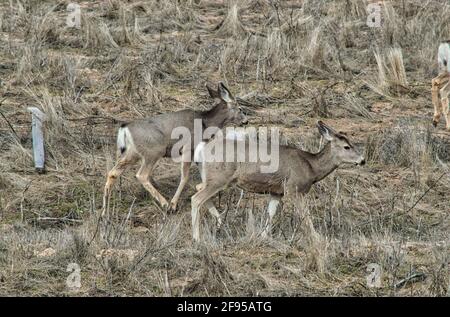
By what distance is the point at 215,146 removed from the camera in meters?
14.5

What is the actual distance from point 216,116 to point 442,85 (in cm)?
318

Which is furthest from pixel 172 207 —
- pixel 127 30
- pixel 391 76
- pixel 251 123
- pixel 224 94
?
pixel 127 30

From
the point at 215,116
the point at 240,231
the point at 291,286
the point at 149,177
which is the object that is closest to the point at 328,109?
the point at 215,116

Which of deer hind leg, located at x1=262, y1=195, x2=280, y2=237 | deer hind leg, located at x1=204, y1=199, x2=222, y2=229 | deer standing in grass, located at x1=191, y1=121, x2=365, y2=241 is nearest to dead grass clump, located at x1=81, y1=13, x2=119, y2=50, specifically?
deer standing in grass, located at x1=191, y1=121, x2=365, y2=241

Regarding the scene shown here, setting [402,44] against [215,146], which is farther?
[402,44]

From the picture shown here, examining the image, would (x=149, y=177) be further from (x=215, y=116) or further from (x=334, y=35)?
(x=334, y=35)

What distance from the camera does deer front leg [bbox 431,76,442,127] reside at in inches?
698

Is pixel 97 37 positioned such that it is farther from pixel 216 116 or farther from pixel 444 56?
pixel 444 56

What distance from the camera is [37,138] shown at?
53.6 feet

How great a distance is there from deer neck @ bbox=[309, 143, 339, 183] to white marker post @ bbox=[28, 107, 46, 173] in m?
3.06

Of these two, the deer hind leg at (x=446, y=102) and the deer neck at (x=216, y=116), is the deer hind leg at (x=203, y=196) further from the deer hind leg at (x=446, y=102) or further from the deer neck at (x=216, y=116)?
the deer hind leg at (x=446, y=102)

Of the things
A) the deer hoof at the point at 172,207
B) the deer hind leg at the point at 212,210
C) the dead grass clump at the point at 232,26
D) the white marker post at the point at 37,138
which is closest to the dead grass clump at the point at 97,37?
the dead grass clump at the point at 232,26

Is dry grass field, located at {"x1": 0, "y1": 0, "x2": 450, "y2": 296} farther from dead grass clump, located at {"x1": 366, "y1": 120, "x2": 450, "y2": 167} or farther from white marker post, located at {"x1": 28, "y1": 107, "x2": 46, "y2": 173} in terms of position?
white marker post, located at {"x1": 28, "y1": 107, "x2": 46, "y2": 173}

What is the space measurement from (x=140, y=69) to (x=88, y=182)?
2939mm
